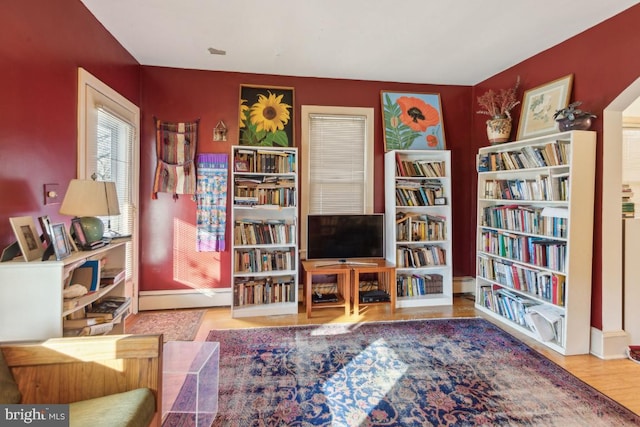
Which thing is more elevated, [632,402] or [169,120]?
[169,120]

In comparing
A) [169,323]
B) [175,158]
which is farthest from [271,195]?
[169,323]

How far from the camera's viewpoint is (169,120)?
147 inches

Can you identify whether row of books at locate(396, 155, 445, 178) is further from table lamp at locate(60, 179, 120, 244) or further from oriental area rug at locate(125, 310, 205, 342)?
table lamp at locate(60, 179, 120, 244)

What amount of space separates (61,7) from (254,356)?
9.52 ft

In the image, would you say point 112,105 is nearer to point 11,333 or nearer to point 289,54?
point 289,54

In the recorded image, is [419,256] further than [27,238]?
Yes

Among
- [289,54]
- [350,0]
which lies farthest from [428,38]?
[289,54]

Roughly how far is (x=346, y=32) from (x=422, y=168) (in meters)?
1.83

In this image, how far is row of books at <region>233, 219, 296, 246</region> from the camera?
11.8ft

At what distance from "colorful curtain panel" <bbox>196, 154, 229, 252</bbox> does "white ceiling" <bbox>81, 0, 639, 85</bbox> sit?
3.59 ft

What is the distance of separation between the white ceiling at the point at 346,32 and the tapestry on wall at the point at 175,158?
2.37ft

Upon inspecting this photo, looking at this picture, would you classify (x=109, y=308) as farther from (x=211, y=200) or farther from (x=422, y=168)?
(x=422, y=168)

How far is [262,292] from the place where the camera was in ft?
12.2

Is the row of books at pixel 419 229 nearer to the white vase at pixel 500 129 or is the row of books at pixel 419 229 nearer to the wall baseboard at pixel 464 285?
the wall baseboard at pixel 464 285
